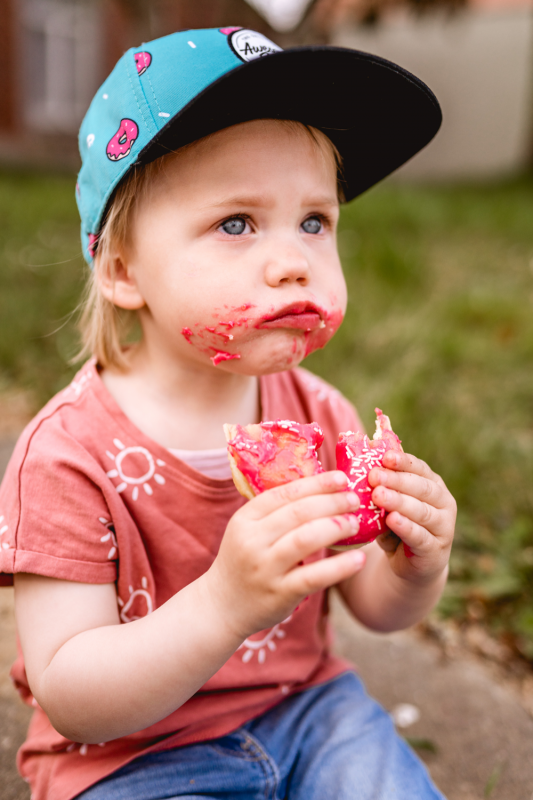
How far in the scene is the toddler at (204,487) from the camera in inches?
40.8

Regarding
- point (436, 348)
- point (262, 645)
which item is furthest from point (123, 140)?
point (436, 348)

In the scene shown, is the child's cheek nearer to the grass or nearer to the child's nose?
the child's nose

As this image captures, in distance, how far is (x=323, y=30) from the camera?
327 inches

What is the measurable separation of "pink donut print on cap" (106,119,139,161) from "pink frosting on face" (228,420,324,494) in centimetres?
53

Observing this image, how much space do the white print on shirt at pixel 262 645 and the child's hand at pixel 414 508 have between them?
14.4 inches

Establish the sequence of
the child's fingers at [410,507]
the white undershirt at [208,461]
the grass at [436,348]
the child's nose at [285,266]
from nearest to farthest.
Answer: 1. the child's fingers at [410,507]
2. the child's nose at [285,266]
3. the white undershirt at [208,461]
4. the grass at [436,348]

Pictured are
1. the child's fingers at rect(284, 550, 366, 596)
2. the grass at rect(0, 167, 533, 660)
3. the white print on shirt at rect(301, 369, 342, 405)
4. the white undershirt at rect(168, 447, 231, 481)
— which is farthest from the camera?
the grass at rect(0, 167, 533, 660)

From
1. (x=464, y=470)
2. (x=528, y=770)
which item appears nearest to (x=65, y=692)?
(x=528, y=770)

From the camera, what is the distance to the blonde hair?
1.19 meters

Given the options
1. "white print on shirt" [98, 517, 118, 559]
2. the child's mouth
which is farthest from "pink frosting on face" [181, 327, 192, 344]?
"white print on shirt" [98, 517, 118, 559]

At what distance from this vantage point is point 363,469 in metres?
1.02

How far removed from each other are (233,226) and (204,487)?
0.50 meters

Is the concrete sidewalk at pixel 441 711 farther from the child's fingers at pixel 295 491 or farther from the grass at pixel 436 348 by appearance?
the child's fingers at pixel 295 491

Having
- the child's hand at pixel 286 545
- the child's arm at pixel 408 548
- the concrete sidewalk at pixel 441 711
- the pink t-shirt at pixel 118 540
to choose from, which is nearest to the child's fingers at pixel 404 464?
the child's arm at pixel 408 548
